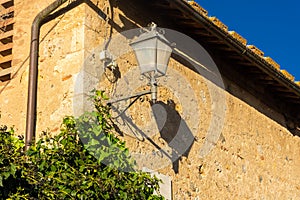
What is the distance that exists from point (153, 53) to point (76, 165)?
132 cm

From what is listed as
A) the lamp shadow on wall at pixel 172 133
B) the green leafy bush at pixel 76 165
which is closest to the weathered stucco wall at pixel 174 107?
the lamp shadow on wall at pixel 172 133

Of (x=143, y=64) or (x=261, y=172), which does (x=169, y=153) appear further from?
(x=261, y=172)

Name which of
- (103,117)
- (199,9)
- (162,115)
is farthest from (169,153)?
(199,9)

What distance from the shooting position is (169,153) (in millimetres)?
7535

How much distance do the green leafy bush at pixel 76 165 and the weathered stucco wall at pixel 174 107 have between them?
0.37m

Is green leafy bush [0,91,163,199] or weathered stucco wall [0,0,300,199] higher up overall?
weathered stucco wall [0,0,300,199]

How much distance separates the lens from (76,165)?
617cm

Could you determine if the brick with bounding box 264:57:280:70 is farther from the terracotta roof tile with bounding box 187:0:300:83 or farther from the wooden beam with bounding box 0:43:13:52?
the wooden beam with bounding box 0:43:13:52

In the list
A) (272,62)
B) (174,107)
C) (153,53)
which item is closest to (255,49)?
(272,62)

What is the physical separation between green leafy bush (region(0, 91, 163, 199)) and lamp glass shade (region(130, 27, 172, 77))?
1.68 feet

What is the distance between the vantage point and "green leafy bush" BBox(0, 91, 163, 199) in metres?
5.64

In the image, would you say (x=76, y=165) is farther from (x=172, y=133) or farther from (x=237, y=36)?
(x=237, y=36)

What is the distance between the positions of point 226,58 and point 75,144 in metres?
3.31

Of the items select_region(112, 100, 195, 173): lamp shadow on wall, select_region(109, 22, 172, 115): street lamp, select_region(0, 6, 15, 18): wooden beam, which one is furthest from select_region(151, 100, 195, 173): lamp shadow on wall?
select_region(0, 6, 15, 18): wooden beam
